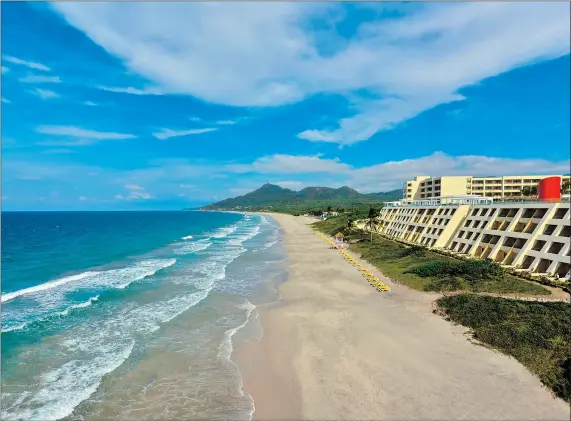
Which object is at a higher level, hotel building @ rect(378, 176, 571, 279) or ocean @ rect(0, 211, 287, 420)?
hotel building @ rect(378, 176, 571, 279)

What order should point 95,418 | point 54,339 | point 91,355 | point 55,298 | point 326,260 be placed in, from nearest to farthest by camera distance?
point 95,418
point 91,355
point 54,339
point 55,298
point 326,260

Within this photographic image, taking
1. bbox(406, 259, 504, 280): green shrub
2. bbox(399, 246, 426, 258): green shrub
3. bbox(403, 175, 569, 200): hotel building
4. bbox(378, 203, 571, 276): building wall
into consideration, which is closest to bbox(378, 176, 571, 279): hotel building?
bbox(378, 203, 571, 276): building wall

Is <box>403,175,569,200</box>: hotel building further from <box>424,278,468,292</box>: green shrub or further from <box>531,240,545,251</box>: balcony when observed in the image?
<box>424,278,468,292</box>: green shrub

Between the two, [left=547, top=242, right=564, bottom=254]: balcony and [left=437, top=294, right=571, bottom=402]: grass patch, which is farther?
[left=547, top=242, right=564, bottom=254]: balcony

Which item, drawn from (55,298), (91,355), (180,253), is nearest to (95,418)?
(91,355)

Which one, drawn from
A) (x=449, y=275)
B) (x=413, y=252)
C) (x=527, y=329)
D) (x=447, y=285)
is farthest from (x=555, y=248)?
(x=527, y=329)

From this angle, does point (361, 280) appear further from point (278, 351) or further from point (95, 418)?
point (95, 418)

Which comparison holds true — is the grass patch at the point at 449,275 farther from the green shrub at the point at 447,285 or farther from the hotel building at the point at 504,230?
the hotel building at the point at 504,230
